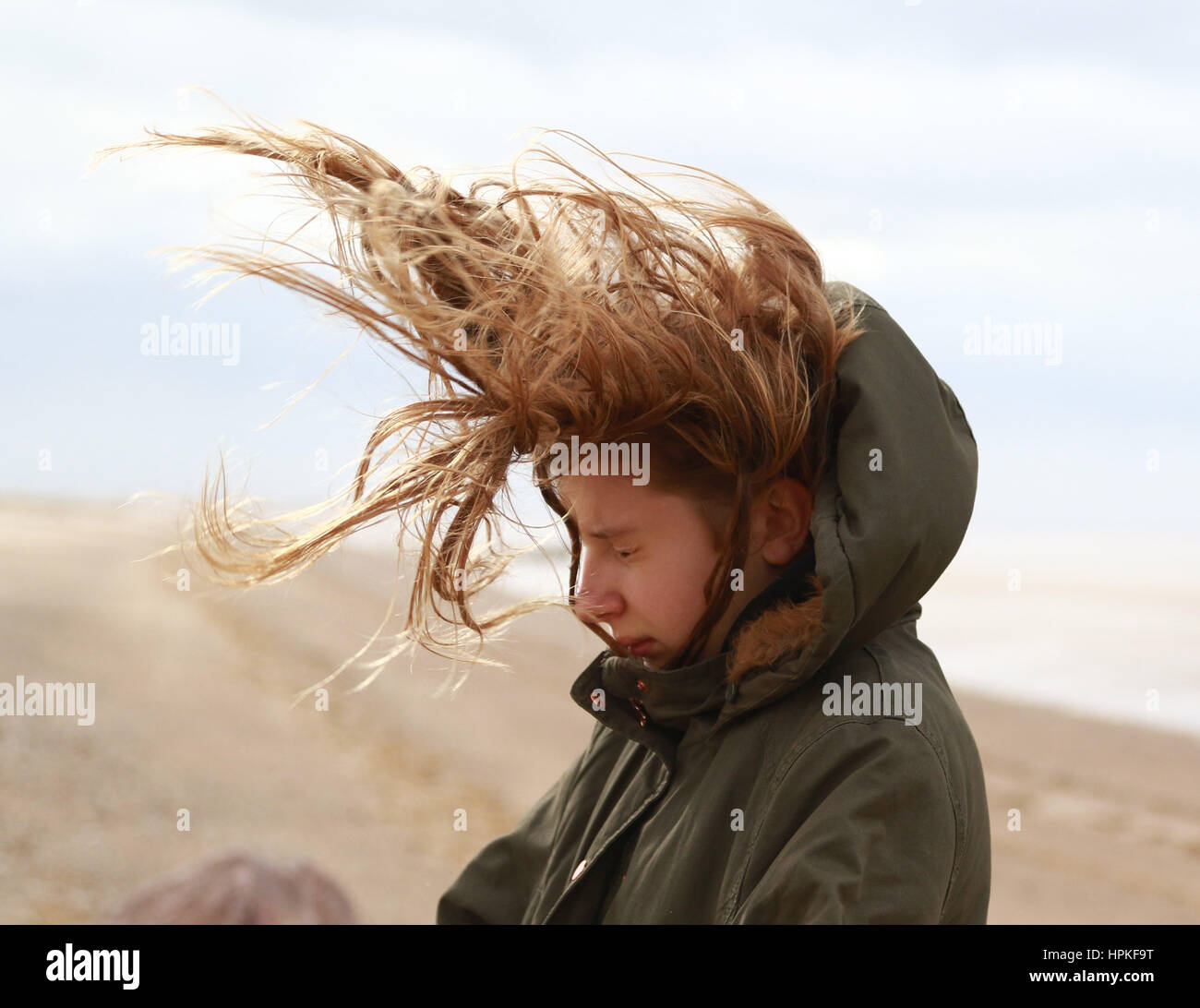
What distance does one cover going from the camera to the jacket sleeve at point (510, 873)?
2256 mm

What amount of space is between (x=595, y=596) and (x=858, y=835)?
0.56 metres

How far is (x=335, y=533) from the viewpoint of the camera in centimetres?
207

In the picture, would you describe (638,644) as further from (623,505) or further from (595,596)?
(623,505)

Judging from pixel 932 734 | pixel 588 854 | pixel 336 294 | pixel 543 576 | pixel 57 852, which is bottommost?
pixel 57 852

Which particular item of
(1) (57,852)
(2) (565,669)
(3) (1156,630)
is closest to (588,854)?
(1) (57,852)

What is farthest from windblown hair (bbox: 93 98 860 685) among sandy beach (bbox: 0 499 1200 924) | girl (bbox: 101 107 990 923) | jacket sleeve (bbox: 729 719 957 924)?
sandy beach (bbox: 0 499 1200 924)

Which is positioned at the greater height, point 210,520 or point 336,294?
point 336,294

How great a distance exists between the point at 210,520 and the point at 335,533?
0.92 ft

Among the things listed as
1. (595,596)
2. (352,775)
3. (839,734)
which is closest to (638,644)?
(595,596)

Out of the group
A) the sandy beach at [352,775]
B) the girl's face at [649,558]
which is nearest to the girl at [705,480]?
the girl's face at [649,558]

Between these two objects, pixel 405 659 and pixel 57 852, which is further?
pixel 405 659

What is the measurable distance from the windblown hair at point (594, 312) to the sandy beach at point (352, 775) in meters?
0.83

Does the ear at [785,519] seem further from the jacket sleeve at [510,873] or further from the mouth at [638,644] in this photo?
the jacket sleeve at [510,873]
